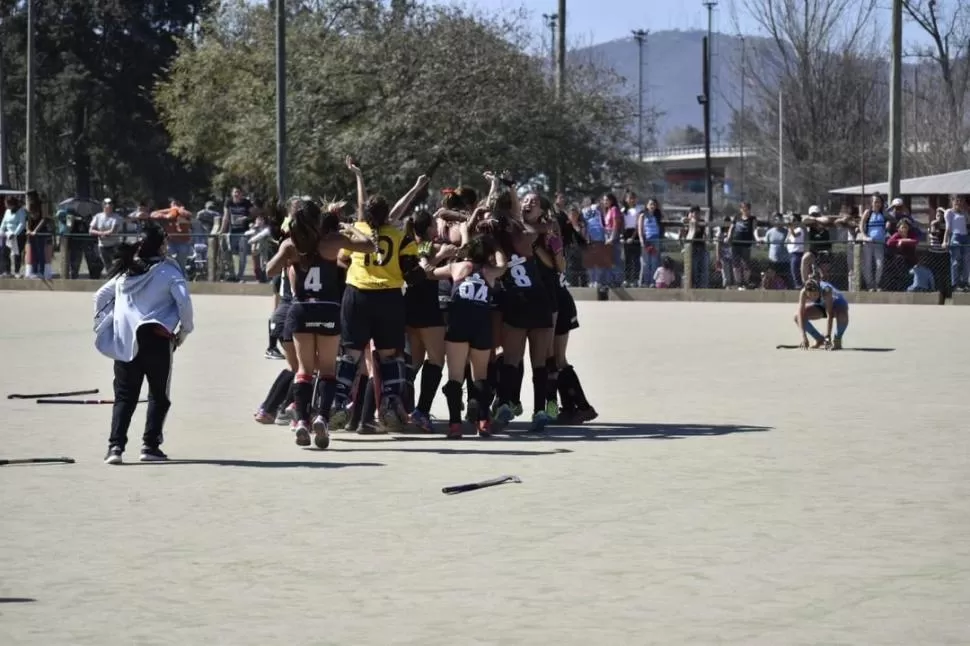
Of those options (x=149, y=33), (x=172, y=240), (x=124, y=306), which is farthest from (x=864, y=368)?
(x=149, y=33)

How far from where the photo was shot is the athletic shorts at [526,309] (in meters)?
13.6

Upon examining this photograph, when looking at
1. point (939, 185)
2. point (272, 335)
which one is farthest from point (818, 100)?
point (272, 335)

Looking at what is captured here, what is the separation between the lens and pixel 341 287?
43.0 feet

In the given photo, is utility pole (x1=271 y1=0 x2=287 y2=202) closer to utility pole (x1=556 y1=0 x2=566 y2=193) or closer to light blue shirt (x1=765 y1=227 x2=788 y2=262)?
utility pole (x1=556 y1=0 x2=566 y2=193)

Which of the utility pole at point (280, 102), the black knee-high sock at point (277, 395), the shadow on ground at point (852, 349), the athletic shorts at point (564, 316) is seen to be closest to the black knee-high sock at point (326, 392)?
the black knee-high sock at point (277, 395)

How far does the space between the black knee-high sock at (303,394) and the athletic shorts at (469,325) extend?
46.7 inches

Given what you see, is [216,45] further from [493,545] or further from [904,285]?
[493,545]

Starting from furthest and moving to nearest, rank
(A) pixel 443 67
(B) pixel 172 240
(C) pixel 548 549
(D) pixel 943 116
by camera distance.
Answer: (D) pixel 943 116, (A) pixel 443 67, (B) pixel 172 240, (C) pixel 548 549

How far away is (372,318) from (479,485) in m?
2.66

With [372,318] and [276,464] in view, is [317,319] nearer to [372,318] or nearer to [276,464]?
[372,318]

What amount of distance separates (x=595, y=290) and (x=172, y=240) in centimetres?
795

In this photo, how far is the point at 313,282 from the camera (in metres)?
12.7

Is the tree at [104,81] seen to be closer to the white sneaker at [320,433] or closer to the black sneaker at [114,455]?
the white sneaker at [320,433]

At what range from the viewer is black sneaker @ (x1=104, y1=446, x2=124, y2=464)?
1184 centimetres
